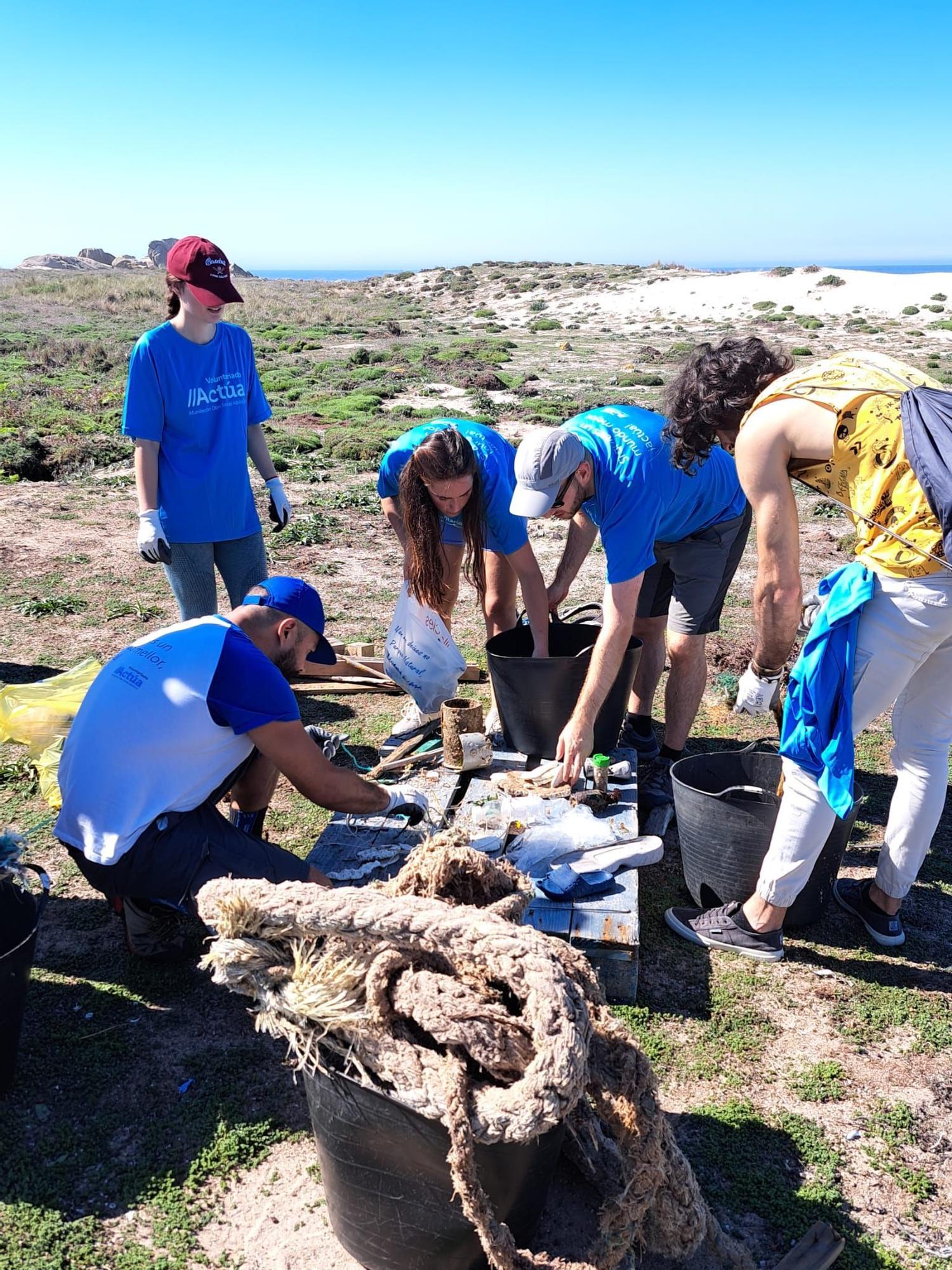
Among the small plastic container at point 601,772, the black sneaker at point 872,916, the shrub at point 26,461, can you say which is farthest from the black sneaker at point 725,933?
the shrub at point 26,461

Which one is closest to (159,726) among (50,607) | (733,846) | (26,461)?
(733,846)

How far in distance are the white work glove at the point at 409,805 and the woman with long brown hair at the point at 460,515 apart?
0.96 metres

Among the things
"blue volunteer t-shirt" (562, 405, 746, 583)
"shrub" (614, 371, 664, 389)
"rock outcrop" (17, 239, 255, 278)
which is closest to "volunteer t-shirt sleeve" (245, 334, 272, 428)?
"blue volunteer t-shirt" (562, 405, 746, 583)

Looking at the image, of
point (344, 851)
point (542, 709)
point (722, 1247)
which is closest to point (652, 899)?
point (542, 709)

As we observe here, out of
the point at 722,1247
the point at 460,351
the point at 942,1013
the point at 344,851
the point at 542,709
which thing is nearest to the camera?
the point at 722,1247

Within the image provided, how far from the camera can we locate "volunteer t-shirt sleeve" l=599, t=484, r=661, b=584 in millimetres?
3330

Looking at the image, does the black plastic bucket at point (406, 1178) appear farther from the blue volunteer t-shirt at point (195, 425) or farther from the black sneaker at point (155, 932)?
the blue volunteer t-shirt at point (195, 425)

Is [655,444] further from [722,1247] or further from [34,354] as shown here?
[34,354]

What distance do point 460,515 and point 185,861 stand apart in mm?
Result: 1950

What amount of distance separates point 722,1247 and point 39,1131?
5.59 ft

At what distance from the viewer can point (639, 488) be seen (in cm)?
337

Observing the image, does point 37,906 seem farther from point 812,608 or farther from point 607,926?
point 812,608

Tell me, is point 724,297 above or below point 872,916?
above

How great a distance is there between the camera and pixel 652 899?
3578 mm
